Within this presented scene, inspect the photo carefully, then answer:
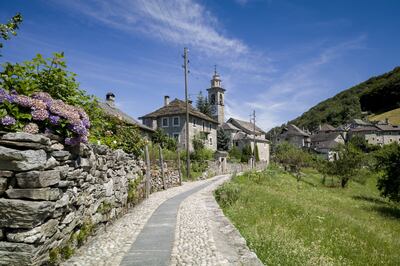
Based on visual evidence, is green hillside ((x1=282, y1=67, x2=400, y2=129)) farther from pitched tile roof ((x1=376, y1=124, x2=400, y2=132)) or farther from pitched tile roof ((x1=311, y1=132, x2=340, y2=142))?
pitched tile roof ((x1=311, y1=132, x2=340, y2=142))

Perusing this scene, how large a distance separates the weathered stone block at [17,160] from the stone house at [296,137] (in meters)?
110

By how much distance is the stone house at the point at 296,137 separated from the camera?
11131cm

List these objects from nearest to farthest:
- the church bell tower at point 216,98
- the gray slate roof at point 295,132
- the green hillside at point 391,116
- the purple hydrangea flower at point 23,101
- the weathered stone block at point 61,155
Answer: the purple hydrangea flower at point 23,101 → the weathered stone block at point 61,155 → the church bell tower at point 216,98 → the gray slate roof at point 295,132 → the green hillside at point 391,116

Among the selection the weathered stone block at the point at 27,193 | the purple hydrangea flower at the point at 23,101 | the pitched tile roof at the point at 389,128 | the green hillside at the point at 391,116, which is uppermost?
the green hillside at the point at 391,116

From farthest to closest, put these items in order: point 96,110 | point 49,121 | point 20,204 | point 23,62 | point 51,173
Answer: point 96,110, point 23,62, point 49,121, point 51,173, point 20,204

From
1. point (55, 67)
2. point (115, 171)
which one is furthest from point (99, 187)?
point (55, 67)

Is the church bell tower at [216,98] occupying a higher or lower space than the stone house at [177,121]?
higher

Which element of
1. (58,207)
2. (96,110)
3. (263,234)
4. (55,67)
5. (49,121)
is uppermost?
(55,67)

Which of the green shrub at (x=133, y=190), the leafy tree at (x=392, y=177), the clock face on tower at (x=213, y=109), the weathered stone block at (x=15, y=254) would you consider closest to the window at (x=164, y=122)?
the clock face on tower at (x=213, y=109)

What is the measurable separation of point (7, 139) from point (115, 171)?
514cm

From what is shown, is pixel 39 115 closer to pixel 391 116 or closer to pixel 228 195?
pixel 228 195

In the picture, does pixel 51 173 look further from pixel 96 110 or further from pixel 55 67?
pixel 96 110

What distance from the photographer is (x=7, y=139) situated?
4859 mm

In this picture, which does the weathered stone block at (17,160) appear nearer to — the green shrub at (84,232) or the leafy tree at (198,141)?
the green shrub at (84,232)
